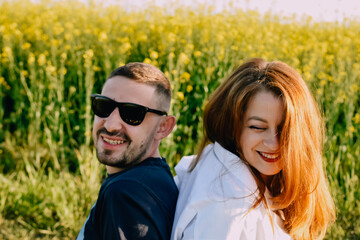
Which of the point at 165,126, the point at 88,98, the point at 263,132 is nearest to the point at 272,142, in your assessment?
the point at 263,132

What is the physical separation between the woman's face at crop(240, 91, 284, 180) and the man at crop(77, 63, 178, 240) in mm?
340

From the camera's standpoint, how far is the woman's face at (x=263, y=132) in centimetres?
155

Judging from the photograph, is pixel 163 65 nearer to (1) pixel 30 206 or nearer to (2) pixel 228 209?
(1) pixel 30 206

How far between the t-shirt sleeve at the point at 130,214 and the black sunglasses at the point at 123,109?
1.05 feet

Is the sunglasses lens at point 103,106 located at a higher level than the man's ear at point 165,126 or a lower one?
higher

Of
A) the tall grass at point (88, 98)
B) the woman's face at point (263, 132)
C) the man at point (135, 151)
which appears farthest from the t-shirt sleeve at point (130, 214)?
the tall grass at point (88, 98)

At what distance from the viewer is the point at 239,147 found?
164 cm

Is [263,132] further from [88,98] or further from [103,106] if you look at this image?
[88,98]

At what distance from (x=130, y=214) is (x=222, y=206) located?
30 cm

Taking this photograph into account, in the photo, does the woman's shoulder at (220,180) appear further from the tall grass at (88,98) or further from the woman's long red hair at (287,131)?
the tall grass at (88,98)

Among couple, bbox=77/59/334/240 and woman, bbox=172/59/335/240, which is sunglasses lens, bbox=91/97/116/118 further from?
woman, bbox=172/59/335/240

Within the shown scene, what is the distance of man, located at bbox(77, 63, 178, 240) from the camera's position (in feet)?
4.57

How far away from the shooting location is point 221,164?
1.52m

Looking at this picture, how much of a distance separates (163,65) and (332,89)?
1.81m
